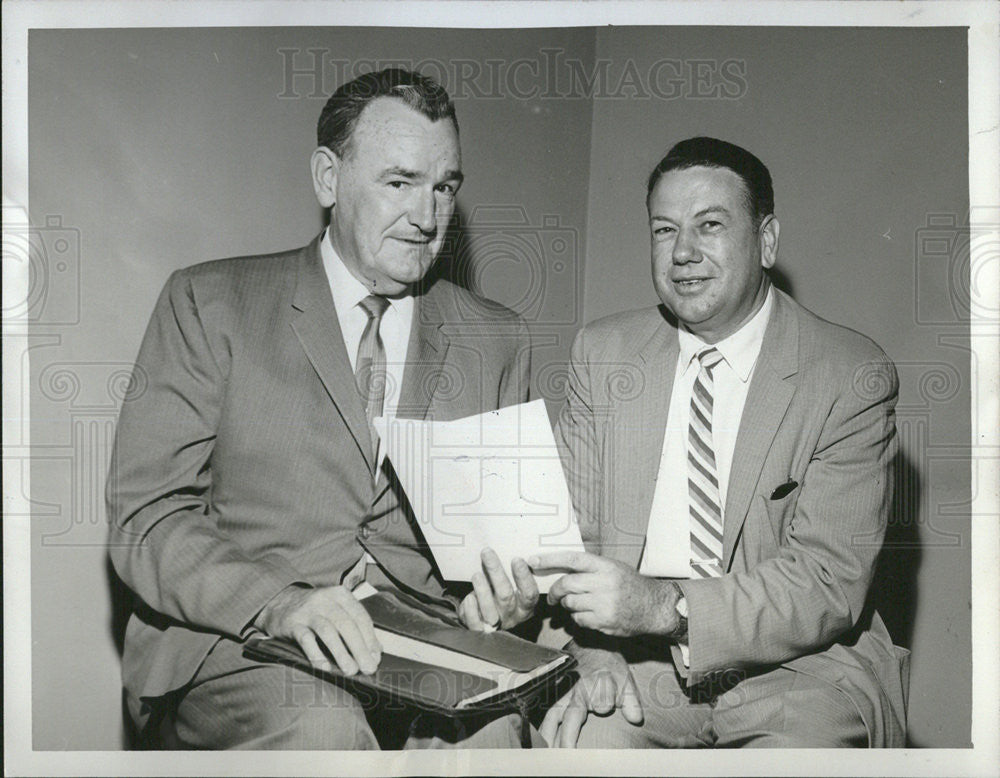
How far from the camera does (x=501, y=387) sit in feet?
4.35

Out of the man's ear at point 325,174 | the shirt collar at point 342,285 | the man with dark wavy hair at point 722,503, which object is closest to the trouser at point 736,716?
the man with dark wavy hair at point 722,503

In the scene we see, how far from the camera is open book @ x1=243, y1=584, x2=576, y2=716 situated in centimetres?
125

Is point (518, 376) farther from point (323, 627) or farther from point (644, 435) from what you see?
point (323, 627)

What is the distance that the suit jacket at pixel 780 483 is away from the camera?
1.25 m

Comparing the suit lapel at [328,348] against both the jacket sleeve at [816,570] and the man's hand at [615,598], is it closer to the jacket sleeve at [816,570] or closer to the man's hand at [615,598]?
the man's hand at [615,598]

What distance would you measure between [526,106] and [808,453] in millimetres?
647

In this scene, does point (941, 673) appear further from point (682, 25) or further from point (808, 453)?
point (682, 25)

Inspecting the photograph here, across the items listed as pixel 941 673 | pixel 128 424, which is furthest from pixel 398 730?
pixel 941 673

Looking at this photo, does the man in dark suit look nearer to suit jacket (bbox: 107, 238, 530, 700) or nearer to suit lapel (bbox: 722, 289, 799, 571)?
suit jacket (bbox: 107, 238, 530, 700)

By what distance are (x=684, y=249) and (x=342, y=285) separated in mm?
489

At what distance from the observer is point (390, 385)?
1303mm

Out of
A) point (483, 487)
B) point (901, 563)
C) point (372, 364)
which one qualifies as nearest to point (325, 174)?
point (372, 364)

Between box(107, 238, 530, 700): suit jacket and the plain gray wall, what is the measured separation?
0.07 m

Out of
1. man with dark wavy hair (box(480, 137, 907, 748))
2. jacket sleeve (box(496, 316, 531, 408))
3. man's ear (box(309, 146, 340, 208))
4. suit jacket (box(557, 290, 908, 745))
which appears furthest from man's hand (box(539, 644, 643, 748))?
man's ear (box(309, 146, 340, 208))
